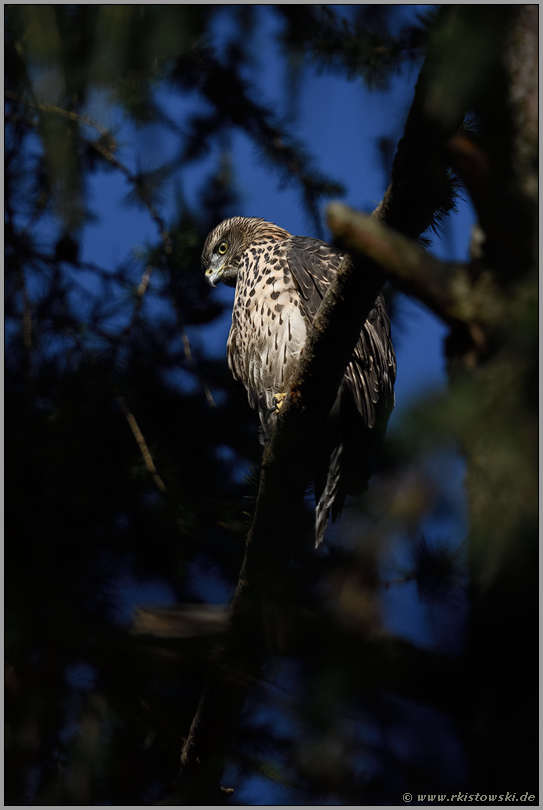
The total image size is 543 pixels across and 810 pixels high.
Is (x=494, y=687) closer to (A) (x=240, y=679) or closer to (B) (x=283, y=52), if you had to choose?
(A) (x=240, y=679)

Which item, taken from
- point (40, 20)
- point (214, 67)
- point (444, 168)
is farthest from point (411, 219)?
point (214, 67)

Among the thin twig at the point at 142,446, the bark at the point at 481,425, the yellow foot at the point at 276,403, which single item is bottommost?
the bark at the point at 481,425

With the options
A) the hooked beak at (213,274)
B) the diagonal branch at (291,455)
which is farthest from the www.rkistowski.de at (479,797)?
the hooked beak at (213,274)

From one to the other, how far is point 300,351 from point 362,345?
37 centimetres

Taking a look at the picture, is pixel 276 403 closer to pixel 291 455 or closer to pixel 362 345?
pixel 362 345

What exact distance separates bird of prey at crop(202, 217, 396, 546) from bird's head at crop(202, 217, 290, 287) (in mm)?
337

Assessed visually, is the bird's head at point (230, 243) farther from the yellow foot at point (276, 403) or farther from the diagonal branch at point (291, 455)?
the diagonal branch at point (291, 455)

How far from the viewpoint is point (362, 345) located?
125 inches

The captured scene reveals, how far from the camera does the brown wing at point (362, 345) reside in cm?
306

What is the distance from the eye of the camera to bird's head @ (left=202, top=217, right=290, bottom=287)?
3.90m

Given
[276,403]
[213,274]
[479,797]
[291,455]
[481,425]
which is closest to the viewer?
[481,425]

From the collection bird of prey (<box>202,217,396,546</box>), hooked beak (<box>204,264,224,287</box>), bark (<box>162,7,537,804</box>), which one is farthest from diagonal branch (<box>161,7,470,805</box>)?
hooked beak (<box>204,264,224,287</box>)

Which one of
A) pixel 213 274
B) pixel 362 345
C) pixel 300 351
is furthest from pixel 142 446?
pixel 213 274

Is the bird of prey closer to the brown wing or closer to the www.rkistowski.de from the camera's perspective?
the brown wing
